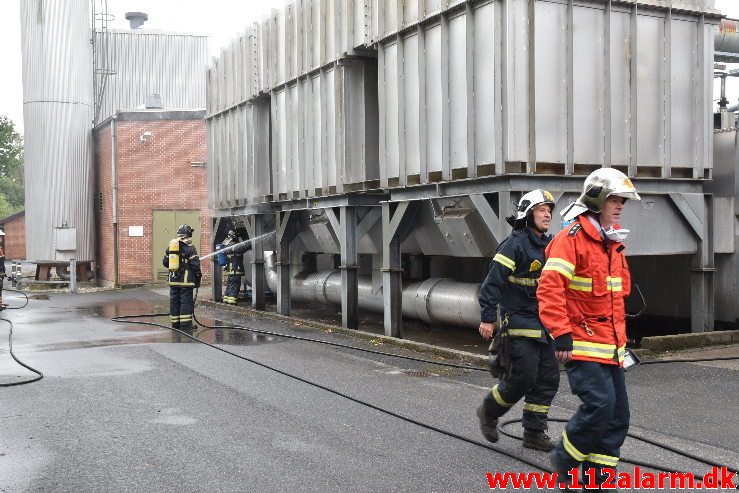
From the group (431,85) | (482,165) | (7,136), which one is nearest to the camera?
(482,165)

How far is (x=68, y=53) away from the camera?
30328mm

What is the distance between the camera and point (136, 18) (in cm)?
3825

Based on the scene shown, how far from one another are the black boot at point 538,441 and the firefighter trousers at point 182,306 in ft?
31.5

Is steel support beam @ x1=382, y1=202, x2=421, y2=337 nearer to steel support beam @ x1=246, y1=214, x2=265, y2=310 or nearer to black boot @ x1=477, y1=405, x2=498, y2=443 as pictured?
steel support beam @ x1=246, y1=214, x2=265, y2=310

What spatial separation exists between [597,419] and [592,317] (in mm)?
600

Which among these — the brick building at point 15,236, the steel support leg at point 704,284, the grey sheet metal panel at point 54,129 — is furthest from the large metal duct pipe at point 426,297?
the brick building at point 15,236

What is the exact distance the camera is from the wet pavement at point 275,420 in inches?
222

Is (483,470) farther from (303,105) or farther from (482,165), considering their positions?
(303,105)

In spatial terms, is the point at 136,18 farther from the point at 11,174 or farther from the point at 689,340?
the point at 11,174

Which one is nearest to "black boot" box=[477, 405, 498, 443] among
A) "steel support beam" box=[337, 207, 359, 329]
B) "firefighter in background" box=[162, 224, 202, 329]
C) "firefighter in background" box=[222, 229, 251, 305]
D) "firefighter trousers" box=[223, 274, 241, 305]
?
"steel support beam" box=[337, 207, 359, 329]

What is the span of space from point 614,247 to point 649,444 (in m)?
2.23

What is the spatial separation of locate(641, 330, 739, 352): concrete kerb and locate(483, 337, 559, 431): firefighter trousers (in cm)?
495

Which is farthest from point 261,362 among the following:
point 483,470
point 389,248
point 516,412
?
point 483,470

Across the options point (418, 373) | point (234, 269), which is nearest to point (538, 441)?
point (418, 373)
